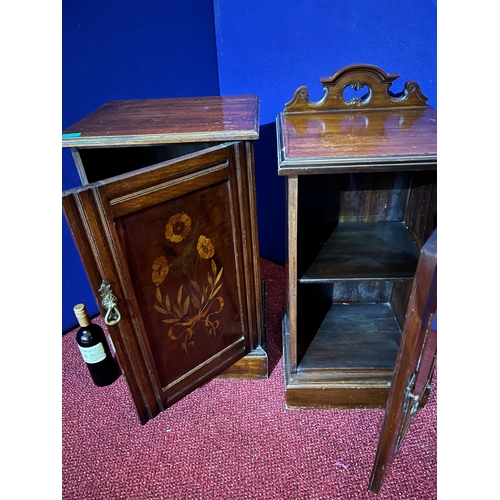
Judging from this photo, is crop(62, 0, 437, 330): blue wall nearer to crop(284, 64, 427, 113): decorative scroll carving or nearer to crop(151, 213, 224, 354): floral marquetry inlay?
crop(284, 64, 427, 113): decorative scroll carving

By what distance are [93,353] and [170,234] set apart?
66 centimetres

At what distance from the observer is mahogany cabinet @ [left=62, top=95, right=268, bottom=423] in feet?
2.83

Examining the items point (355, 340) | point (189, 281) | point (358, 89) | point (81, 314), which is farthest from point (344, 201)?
point (81, 314)

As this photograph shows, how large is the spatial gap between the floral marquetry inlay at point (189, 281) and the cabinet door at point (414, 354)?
544mm

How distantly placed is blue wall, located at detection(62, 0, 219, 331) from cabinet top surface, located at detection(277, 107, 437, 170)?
27.9 inches

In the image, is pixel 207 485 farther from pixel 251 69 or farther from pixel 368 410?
pixel 251 69

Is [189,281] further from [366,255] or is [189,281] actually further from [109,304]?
[366,255]

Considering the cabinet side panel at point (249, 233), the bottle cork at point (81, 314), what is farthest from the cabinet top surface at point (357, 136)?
the bottle cork at point (81, 314)

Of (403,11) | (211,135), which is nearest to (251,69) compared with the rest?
(403,11)

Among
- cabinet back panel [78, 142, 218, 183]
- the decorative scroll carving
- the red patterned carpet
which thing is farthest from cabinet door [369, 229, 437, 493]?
cabinet back panel [78, 142, 218, 183]

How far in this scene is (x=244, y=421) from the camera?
129cm

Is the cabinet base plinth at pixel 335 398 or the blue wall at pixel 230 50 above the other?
the blue wall at pixel 230 50

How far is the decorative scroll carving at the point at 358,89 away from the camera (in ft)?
3.54

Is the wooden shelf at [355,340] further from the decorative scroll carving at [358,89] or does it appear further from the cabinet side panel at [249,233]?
the decorative scroll carving at [358,89]
